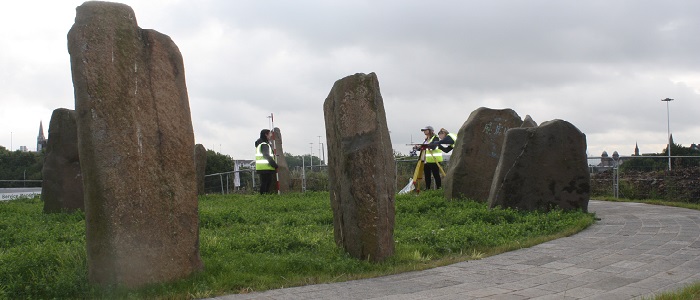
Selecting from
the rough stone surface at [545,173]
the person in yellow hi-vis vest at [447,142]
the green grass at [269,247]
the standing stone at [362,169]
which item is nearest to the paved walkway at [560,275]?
the green grass at [269,247]

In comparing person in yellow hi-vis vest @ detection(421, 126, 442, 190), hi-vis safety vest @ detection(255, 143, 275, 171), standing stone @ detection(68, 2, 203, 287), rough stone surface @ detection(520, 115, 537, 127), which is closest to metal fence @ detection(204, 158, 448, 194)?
hi-vis safety vest @ detection(255, 143, 275, 171)

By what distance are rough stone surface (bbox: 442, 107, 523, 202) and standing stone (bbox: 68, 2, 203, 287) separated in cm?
894

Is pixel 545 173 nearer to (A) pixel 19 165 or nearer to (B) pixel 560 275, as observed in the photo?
(B) pixel 560 275

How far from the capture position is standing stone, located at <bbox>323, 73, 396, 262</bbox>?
23.9 feet

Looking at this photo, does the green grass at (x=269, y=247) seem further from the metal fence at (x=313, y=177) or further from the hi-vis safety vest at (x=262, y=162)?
the metal fence at (x=313, y=177)

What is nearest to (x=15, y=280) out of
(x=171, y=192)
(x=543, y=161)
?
(x=171, y=192)

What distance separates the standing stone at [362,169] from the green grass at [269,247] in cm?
27

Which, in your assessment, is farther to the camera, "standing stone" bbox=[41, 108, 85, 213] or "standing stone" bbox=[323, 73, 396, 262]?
"standing stone" bbox=[41, 108, 85, 213]

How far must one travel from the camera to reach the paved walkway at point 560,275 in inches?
233

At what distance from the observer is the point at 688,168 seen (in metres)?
17.9

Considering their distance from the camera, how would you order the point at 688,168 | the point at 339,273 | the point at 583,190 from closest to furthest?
the point at 339,273 → the point at 583,190 → the point at 688,168

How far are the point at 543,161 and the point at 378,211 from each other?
5.82m

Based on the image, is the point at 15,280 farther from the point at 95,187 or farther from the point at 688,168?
the point at 688,168

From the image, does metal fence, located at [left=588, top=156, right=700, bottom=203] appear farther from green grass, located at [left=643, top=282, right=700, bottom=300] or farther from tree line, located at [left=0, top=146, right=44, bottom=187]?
tree line, located at [left=0, top=146, right=44, bottom=187]
